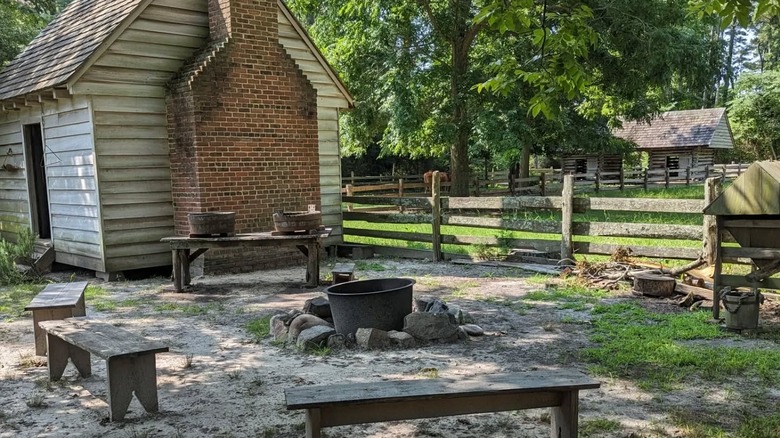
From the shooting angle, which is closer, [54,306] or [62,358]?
[62,358]

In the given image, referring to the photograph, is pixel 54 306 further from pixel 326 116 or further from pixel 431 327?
pixel 326 116

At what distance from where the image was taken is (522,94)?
1870 cm

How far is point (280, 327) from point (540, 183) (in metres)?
21.3

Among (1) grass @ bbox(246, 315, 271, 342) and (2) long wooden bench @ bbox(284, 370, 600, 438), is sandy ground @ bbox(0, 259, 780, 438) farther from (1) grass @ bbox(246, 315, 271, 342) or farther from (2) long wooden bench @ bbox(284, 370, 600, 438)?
(2) long wooden bench @ bbox(284, 370, 600, 438)

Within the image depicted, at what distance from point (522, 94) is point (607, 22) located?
3157 millimetres

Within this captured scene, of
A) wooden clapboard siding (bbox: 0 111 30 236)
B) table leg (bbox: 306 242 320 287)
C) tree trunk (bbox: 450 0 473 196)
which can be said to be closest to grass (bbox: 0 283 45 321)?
wooden clapboard siding (bbox: 0 111 30 236)

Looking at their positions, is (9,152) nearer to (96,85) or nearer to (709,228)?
(96,85)

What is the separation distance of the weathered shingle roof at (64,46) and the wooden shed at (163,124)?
50mm

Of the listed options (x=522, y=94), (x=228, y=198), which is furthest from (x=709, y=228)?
(x=522, y=94)

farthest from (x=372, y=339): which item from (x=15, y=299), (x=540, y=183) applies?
(x=540, y=183)

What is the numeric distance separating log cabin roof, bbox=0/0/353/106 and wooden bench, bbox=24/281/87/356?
4.40 meters

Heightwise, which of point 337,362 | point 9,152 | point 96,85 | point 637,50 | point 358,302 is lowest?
point 337,362

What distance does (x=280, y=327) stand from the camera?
628 cm

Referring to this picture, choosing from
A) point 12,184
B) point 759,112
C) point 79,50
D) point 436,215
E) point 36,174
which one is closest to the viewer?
point 79,50
